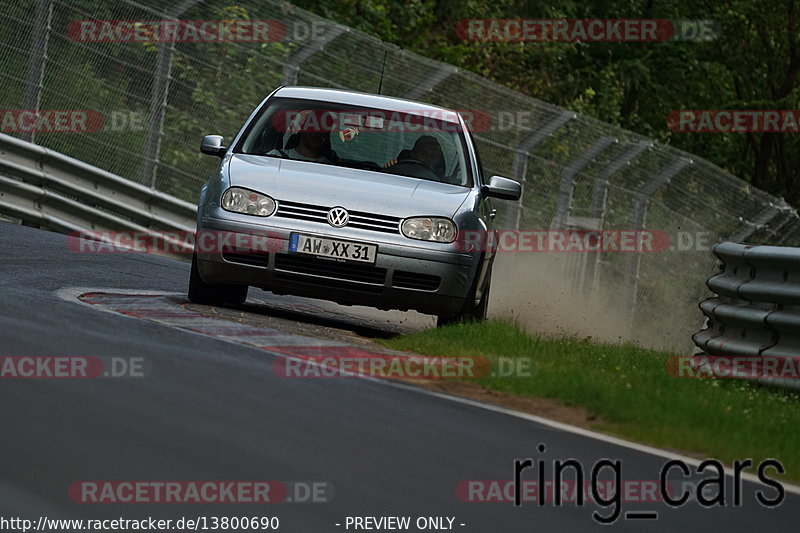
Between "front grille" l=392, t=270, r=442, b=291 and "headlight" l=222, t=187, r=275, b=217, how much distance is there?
948 millimetres

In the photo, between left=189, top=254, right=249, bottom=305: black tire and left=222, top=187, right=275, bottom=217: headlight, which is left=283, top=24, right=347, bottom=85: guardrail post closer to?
left=189, top=254, right=249, bottom=305: black tire

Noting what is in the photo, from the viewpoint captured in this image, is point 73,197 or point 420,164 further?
point 73,197

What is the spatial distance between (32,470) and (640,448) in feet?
11.0

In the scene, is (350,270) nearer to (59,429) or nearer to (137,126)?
(59,429)

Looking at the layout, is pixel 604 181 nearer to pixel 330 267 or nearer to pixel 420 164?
pixel 420 164

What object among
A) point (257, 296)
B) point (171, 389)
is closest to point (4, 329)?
point (171, 389)

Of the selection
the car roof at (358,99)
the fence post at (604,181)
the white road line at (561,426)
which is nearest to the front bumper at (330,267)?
the white road line at (561,426)

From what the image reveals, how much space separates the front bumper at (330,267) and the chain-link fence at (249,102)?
721 cm

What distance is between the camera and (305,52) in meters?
18.0

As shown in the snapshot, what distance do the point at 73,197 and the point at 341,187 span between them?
7990 mm

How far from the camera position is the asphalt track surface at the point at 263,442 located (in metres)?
5.34

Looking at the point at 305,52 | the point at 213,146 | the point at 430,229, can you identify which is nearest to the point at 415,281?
the point at 430,229

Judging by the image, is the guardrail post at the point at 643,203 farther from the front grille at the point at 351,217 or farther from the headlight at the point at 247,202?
the headlight at the point at 247,202

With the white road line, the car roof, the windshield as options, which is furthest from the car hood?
the white road line
